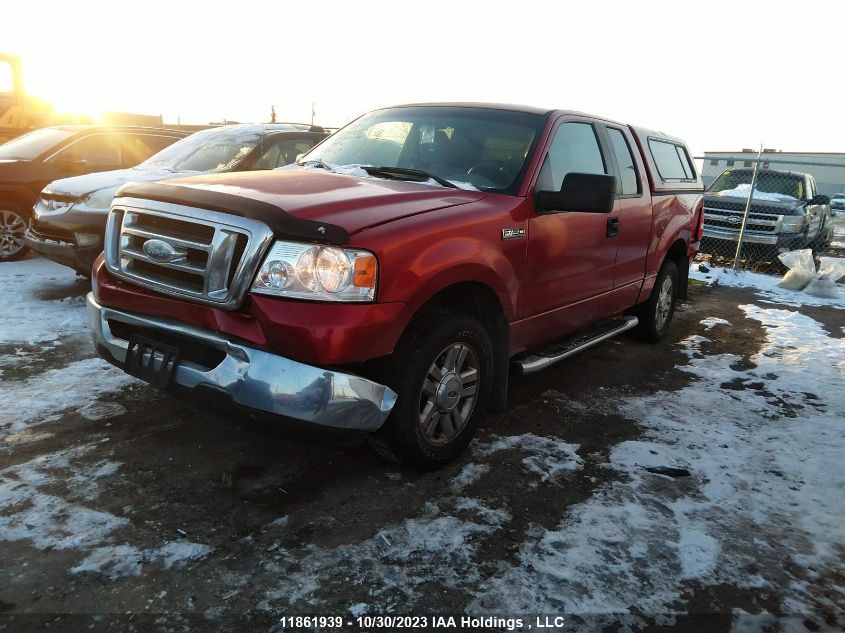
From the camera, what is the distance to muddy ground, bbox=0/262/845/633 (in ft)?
7.43

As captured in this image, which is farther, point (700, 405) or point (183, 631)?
point (700, 405)

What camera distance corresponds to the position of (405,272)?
2.78 m

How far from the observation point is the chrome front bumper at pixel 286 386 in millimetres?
2537

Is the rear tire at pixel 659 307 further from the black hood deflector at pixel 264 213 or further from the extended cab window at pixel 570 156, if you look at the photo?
the black hood deflector at pixel 264 213

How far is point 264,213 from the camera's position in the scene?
2.63m

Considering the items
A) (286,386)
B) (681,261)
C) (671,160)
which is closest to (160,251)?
(286,386)

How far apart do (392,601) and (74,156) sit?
796cm

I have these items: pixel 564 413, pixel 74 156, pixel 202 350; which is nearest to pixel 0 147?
pixel 74 156

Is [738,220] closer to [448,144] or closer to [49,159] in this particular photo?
[448,144]

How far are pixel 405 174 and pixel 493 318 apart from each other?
1.00 metres

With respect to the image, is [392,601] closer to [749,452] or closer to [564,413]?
[564,413]

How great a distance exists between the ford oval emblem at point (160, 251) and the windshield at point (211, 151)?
3.97 m

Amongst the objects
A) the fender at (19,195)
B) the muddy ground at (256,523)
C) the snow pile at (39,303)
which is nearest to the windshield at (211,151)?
the snow pile at (39,303)

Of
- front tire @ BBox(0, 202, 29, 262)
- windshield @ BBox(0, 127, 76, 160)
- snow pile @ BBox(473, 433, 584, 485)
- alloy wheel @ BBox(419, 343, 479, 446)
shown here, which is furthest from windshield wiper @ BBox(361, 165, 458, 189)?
windshield @ BBox(0, 127, 76, 160)
